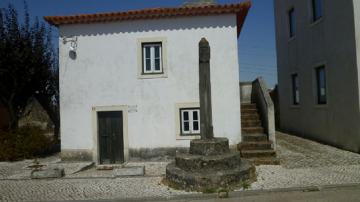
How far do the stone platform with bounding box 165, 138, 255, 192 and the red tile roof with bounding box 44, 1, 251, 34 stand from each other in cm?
433

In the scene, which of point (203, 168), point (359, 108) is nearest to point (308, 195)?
point (203, 168)

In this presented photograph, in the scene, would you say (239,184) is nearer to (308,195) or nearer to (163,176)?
(308,195)

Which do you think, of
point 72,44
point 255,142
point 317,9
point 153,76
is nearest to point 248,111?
point 255,142

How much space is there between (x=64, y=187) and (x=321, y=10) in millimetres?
10909

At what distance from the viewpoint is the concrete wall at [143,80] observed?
32.6 ft

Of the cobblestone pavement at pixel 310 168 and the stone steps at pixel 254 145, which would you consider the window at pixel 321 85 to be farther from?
the stone steps at pixel 254 145

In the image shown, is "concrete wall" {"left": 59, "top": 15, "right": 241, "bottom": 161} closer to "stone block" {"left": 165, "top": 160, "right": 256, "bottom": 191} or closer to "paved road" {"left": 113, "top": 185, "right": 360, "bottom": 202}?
"stone block" {"left": 165, "top": 160, "right": 256, "bottom": 191}

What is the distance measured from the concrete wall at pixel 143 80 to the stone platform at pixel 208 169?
2.41 meters

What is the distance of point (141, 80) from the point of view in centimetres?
1010

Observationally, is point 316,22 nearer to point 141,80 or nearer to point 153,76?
point 153,76

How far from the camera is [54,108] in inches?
573

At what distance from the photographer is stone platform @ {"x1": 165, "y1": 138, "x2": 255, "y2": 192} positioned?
6.84 metres

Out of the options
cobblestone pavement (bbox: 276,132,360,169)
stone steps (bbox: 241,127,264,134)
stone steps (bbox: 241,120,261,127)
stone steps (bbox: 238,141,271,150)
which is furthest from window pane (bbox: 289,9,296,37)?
stone steps (bbox: 238,141,271,150)

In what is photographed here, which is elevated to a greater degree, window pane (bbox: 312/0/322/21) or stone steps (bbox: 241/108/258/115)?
window pane (bbox: 312/0/322/21)
